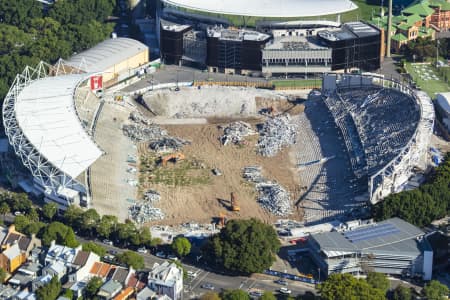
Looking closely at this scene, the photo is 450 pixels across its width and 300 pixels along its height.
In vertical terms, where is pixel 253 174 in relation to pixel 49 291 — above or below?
below

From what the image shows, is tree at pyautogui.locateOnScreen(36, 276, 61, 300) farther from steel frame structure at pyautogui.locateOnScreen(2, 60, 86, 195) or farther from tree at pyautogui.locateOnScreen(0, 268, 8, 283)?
steel frame structure at pyautogui.locateOnScreen(2, 60, 86, 195)

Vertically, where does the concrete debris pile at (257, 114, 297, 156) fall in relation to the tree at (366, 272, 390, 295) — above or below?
above

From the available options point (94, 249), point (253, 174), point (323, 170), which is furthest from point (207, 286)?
point (323, 170)

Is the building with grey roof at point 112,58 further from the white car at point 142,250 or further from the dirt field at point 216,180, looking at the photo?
the white car at point 142,250

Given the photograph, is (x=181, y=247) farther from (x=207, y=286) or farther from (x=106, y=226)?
(x=106, y=226)

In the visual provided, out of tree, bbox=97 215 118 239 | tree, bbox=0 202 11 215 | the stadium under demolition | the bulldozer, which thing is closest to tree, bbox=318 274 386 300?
the stadium under demolition
